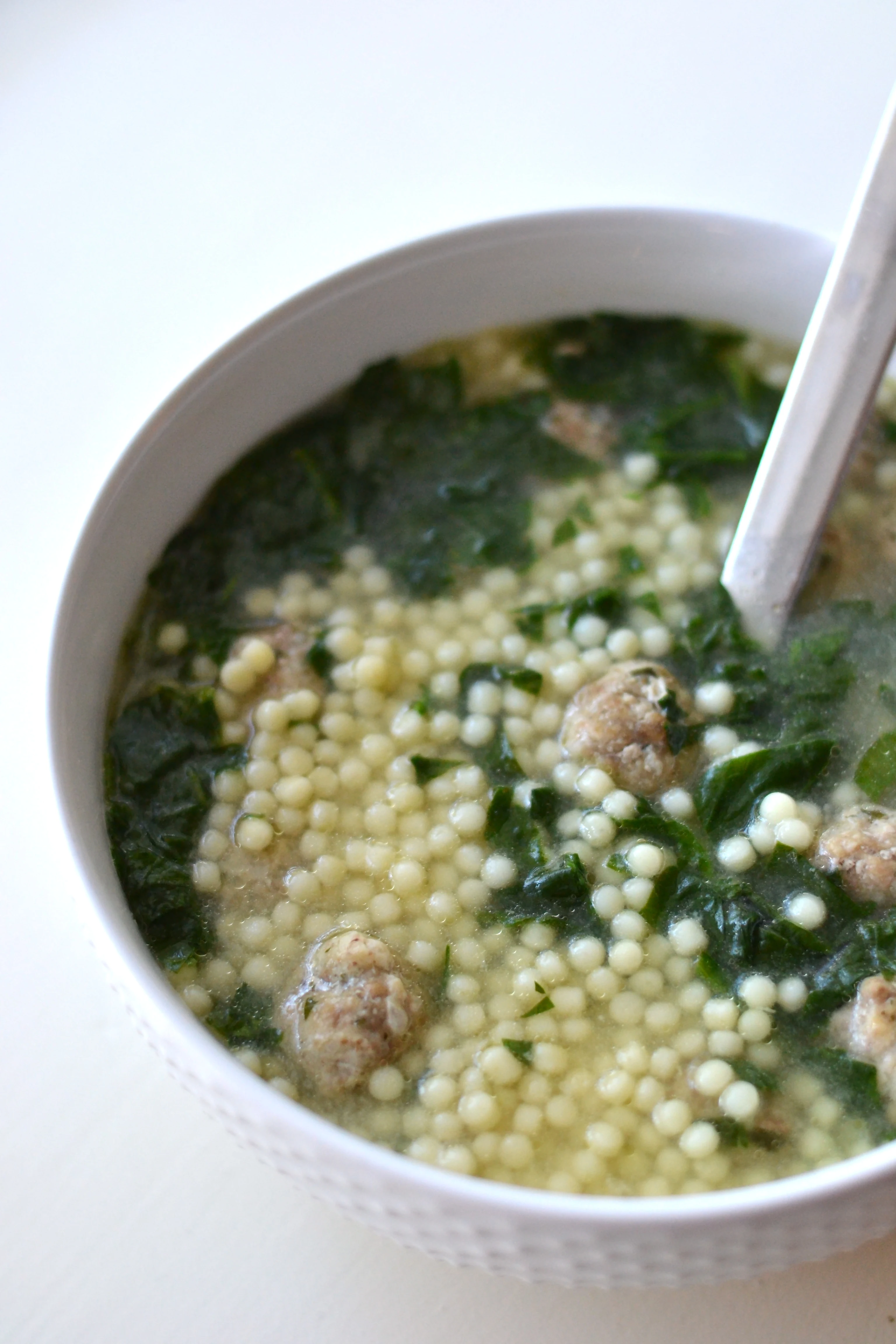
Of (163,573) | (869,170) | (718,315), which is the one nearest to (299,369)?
(163,573)

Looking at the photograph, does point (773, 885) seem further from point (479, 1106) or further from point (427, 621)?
point (427, 621)

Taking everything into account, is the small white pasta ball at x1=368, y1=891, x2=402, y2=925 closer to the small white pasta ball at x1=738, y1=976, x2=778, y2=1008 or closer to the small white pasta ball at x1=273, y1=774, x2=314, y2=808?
the small white pasta ball at x1=273, y1=774, x2=314, y2=808

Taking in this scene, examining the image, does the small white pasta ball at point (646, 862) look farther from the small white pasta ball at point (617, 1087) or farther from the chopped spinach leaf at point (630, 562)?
the chopped spinach leaf at point (630, 562)

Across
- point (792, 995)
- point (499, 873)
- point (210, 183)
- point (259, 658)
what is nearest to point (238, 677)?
A: point (259, 658)

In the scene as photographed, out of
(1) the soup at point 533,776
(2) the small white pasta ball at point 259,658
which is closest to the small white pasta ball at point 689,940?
Answer: (1) the soup at point 533,776

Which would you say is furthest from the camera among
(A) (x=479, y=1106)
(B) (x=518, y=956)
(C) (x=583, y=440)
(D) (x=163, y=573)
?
(C) (x=583, y=440)
